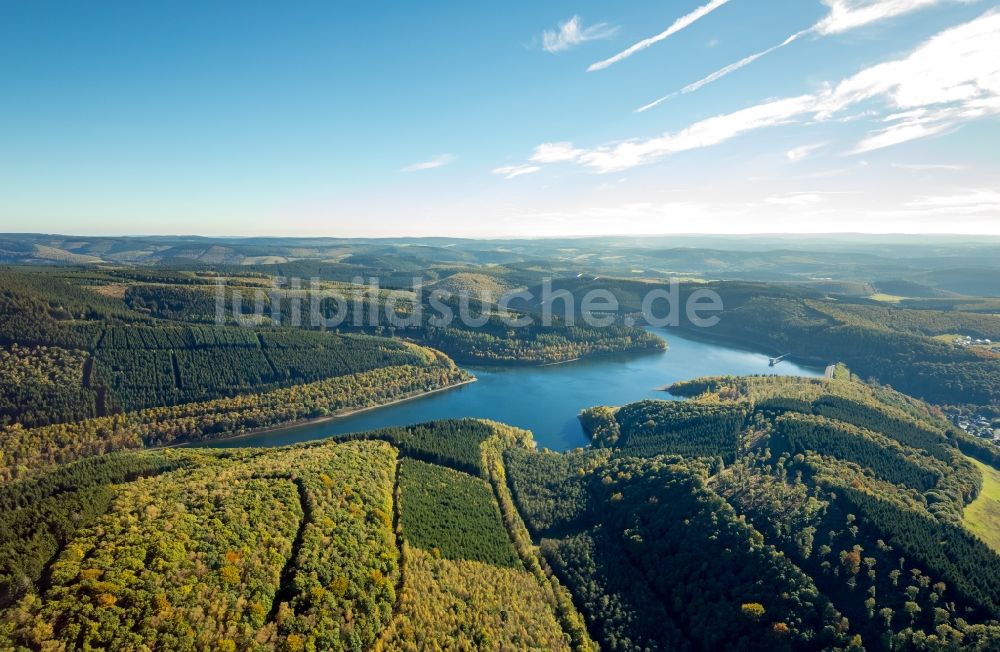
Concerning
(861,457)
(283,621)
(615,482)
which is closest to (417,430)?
(615,482)

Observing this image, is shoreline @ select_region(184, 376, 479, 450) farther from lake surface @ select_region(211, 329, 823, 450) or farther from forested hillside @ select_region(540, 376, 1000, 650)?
forested hillside @ select_region(540, 376, 1000, 650)

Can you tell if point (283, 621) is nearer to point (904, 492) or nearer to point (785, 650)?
point (785, 650)

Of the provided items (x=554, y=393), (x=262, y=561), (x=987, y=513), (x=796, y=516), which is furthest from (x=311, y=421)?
(x=987, y=513)

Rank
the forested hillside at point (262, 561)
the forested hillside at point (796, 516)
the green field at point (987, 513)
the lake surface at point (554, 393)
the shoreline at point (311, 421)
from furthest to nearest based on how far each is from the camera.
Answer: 1. the lake surface at point (554, 393)
2. the shoreline at point (311, 421)
3. the green field at point (987, 513)
4. the forested hillside at point (796, 516)
5. the forested hillside at point (262, 561)

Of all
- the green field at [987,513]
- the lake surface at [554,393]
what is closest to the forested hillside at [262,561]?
the lake surface at [554,393]

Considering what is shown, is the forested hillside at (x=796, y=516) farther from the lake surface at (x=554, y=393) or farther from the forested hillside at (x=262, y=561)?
the lake surface at (x=554, y=393)

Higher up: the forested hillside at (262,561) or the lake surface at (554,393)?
the forested hillside at (262,561)

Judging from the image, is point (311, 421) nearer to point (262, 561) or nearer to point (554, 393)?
point (554, 393)
